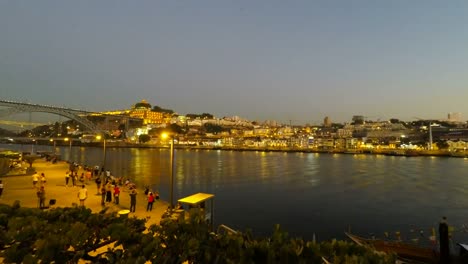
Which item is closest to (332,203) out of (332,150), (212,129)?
(332,150)

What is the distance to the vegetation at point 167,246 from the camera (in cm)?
293

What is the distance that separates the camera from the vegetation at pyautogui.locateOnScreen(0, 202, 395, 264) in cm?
293

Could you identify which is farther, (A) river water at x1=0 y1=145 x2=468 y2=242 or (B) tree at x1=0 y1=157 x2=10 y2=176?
(B) tree at x1=0 y1=157 x2=10 y2=176

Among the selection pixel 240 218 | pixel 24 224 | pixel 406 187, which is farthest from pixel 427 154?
pixel 24 224

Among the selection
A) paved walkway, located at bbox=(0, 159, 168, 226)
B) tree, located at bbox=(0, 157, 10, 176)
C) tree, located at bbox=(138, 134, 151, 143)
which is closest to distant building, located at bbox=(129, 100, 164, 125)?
tree, located at bbox=(138, 134, 151, 143)

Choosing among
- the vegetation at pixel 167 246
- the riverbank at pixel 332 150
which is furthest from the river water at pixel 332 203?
the riverbank at pixel 332 150

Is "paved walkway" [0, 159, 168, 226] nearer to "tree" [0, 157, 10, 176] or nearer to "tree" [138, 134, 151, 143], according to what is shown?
"tree" [0, 157, 10, 176]

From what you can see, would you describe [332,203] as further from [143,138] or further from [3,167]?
[143,138]

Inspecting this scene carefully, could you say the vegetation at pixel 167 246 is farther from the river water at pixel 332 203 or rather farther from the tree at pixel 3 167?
the tree at pixel 3 167

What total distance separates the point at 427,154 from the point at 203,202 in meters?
97.4

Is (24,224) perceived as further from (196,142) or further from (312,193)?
(196,142)

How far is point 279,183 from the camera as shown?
110ft

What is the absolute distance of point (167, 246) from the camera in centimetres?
344

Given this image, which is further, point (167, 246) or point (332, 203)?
point (332, 203)
